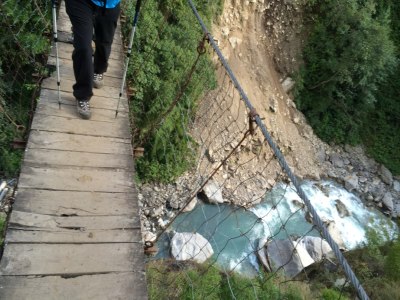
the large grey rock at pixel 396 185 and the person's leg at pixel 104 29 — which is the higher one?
the person's leg at pixel 104 29

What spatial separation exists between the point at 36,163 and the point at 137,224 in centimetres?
65

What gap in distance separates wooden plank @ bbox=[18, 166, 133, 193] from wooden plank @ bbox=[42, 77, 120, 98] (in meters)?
0.82

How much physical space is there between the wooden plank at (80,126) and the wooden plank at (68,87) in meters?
0.30

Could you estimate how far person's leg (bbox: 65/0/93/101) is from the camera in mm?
2031

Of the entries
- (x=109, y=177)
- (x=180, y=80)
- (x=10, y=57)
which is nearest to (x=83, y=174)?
(x=109, y=177)

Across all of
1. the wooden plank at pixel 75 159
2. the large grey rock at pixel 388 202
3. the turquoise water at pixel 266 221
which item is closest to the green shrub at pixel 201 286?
the turquoise water at pixel 266 221

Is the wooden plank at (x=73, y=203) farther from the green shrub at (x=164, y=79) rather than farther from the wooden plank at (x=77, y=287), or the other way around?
the green shrub at (x=164, y=79)

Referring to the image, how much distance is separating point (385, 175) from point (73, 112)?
8.69 m

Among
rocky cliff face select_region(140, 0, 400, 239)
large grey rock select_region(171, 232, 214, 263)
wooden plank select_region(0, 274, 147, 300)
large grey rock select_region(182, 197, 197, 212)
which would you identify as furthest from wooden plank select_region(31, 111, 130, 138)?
rocky cliff face select_region(140, 0, 400, 239)

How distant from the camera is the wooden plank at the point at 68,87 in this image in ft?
8.29

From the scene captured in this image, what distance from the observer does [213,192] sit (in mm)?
6621

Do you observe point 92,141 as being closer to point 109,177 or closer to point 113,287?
point 109,177

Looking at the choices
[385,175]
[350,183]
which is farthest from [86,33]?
[385,175]

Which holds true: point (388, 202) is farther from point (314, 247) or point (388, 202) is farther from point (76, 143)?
point (76, 143)
